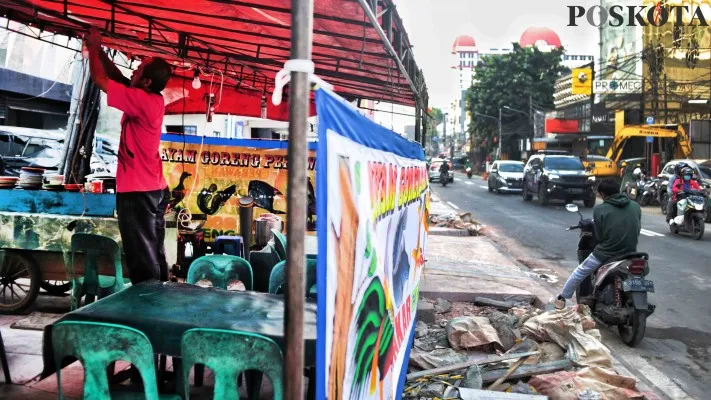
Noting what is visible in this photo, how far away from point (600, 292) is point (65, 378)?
5172mm

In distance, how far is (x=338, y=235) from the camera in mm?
2260

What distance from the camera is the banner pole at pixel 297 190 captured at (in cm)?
205

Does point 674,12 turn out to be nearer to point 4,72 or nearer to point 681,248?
point 681,248

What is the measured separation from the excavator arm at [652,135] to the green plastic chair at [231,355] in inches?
1160

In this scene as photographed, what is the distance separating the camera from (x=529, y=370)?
5.34 m

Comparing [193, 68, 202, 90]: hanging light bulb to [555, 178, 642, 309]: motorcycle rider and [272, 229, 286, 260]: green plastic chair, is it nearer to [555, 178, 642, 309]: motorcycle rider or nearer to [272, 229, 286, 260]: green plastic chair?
[272, 229, 286, 260]: green plastic chair

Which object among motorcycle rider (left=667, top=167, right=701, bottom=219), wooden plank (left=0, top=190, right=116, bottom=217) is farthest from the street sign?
wooden plank (left=0, top=190, right=116, bottom=217)

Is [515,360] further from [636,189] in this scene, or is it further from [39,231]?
[636,189]

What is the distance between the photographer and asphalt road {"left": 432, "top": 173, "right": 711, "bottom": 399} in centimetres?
612

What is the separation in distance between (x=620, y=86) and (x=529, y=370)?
4113cm

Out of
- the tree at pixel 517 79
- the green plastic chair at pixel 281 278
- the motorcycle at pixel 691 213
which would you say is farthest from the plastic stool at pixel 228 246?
the tree at pixel 517 79

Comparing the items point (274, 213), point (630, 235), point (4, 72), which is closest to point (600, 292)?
point (630, 235)

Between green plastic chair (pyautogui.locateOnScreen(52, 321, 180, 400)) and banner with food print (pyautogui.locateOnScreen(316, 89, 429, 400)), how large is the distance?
917mm

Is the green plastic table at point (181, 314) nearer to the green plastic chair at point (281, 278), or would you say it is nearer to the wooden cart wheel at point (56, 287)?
the green plastic chair at point (281, 278)
